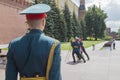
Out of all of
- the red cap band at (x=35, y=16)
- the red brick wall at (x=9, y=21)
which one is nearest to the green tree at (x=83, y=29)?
the red brick wall at (x=9, y=21)

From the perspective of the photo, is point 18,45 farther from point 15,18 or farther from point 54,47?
point 15,18

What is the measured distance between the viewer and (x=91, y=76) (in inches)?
577

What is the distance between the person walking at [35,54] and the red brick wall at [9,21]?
4995 centimetres

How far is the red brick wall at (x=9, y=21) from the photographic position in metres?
54.2

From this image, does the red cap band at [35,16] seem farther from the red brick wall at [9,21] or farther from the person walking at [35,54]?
the red brick wall at [9,21]

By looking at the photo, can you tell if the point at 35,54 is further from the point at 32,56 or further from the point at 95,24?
the point at 95,24

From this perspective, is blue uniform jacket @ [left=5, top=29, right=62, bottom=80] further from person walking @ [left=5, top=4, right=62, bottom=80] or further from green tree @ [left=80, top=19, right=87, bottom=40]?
green tree @ [left=80, top=19, right=87, bottom=40]

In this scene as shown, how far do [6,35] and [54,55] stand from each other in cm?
5262

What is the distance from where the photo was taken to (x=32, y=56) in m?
3.64

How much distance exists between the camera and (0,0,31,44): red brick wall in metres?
54.2

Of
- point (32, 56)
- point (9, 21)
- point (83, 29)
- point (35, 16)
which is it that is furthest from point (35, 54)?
point (83, 29)

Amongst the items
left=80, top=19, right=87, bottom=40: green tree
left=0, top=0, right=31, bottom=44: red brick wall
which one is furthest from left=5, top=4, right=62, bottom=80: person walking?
left=80, top=19, right=87, bottom=40: green tree

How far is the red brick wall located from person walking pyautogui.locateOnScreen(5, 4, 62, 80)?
4995 centimetres

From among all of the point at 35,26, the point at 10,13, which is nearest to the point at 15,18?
the point at 10,13
